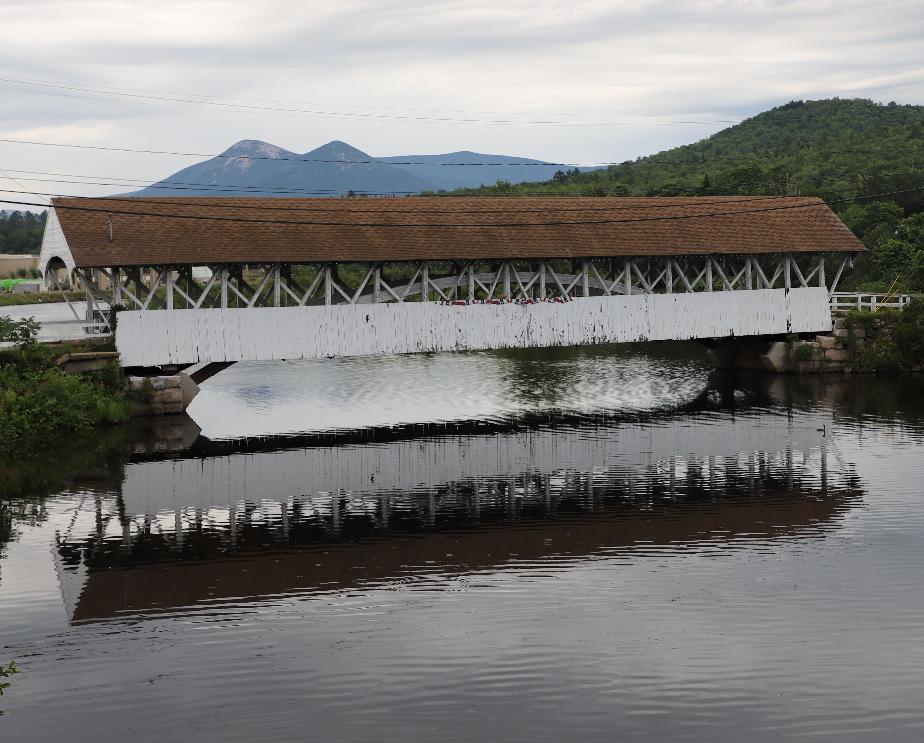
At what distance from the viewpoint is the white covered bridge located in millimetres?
31078

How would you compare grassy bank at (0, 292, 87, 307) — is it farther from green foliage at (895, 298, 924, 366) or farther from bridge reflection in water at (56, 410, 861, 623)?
green foliage at (895, 298, 924, 366)

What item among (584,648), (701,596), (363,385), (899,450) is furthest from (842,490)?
(363,385)

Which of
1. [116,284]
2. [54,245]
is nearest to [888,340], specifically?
[116,284]

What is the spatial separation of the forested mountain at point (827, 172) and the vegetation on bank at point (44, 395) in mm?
28737

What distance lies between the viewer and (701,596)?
15688mm

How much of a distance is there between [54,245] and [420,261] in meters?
9.57

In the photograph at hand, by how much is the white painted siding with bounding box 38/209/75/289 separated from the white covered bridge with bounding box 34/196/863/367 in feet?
0.23

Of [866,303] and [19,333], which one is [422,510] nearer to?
[19,333]

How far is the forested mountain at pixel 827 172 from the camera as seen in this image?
53344 mm

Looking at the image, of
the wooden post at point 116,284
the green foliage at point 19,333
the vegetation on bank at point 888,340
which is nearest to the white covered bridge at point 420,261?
the wooden post at point 116,284

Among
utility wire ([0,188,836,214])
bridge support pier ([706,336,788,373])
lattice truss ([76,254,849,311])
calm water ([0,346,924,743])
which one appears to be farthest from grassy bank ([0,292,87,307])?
bridge support pier ([706,336,788,373])

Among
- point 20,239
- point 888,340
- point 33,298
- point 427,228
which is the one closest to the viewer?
point 427,228

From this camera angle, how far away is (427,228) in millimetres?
34312

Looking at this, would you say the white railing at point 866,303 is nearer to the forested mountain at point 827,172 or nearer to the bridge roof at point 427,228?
the bridge roof at point 427,228
